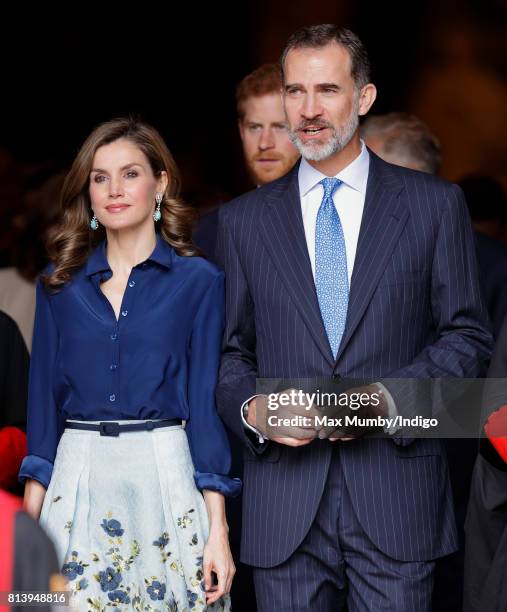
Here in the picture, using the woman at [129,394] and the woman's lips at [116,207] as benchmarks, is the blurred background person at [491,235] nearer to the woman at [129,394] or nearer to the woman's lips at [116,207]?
the woman at [129,394]

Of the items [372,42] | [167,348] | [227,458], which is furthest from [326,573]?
[372,42]

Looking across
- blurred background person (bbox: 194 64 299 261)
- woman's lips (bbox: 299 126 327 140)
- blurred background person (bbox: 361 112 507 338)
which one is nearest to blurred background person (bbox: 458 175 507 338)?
blurred background person (bbox: 361 112 507 338)

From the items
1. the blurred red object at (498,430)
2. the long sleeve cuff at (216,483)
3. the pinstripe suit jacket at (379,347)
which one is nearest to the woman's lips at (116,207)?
the pinstripe suit jacket at (379,347)

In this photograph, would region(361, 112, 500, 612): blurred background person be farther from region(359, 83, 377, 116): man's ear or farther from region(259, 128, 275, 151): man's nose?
region(359, 83, 377, 116): man's ear

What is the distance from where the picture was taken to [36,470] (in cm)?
361

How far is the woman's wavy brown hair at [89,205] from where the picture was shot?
12.3 feet

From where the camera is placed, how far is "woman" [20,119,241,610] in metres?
3.53

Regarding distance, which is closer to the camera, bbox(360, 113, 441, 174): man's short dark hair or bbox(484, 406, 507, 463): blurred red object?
bbox(484, 406, 507, 463): blurred red object

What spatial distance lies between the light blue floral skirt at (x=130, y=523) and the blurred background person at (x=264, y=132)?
1.33 metres

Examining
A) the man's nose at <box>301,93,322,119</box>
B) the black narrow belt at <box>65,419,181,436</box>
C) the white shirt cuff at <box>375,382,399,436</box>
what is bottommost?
the black narrow belt at <box>65,419,181,436</box>

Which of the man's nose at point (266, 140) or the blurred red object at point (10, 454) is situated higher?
the man's nose at point (266, 140)

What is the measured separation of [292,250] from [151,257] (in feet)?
1.28

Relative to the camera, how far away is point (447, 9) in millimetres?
8914

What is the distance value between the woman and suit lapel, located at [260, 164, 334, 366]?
0.20 meters
